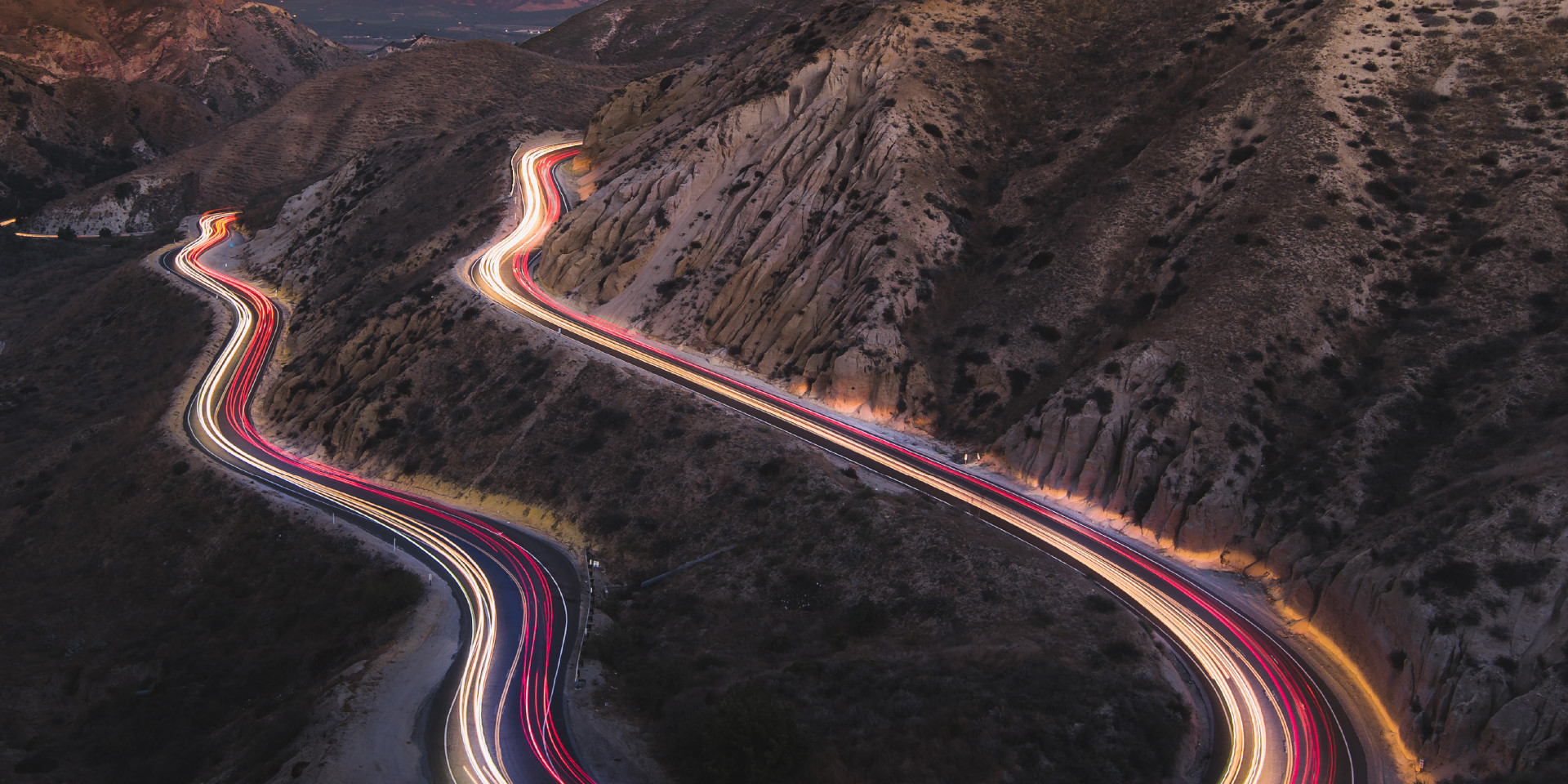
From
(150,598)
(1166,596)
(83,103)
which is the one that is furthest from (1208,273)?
(83,103)

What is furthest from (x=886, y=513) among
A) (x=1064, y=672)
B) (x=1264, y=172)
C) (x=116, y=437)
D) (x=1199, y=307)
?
(x=116, y=437)

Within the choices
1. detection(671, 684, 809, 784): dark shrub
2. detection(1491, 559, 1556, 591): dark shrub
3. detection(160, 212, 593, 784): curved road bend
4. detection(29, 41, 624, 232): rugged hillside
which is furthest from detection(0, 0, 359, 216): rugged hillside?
detection(1491, 559, 1556, 591): dark shrub

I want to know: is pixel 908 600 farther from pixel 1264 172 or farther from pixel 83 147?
pixel 83 147

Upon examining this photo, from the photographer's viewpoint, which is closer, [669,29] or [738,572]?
[738,572]

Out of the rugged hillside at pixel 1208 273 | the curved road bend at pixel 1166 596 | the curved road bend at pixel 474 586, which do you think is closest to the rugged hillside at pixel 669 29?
the rugged hillside at pixel 1208 273

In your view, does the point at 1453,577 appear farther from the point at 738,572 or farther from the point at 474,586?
the point at 474,586

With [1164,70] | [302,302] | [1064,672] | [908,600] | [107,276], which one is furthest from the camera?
[107,276]

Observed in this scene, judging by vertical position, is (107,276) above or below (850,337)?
below
